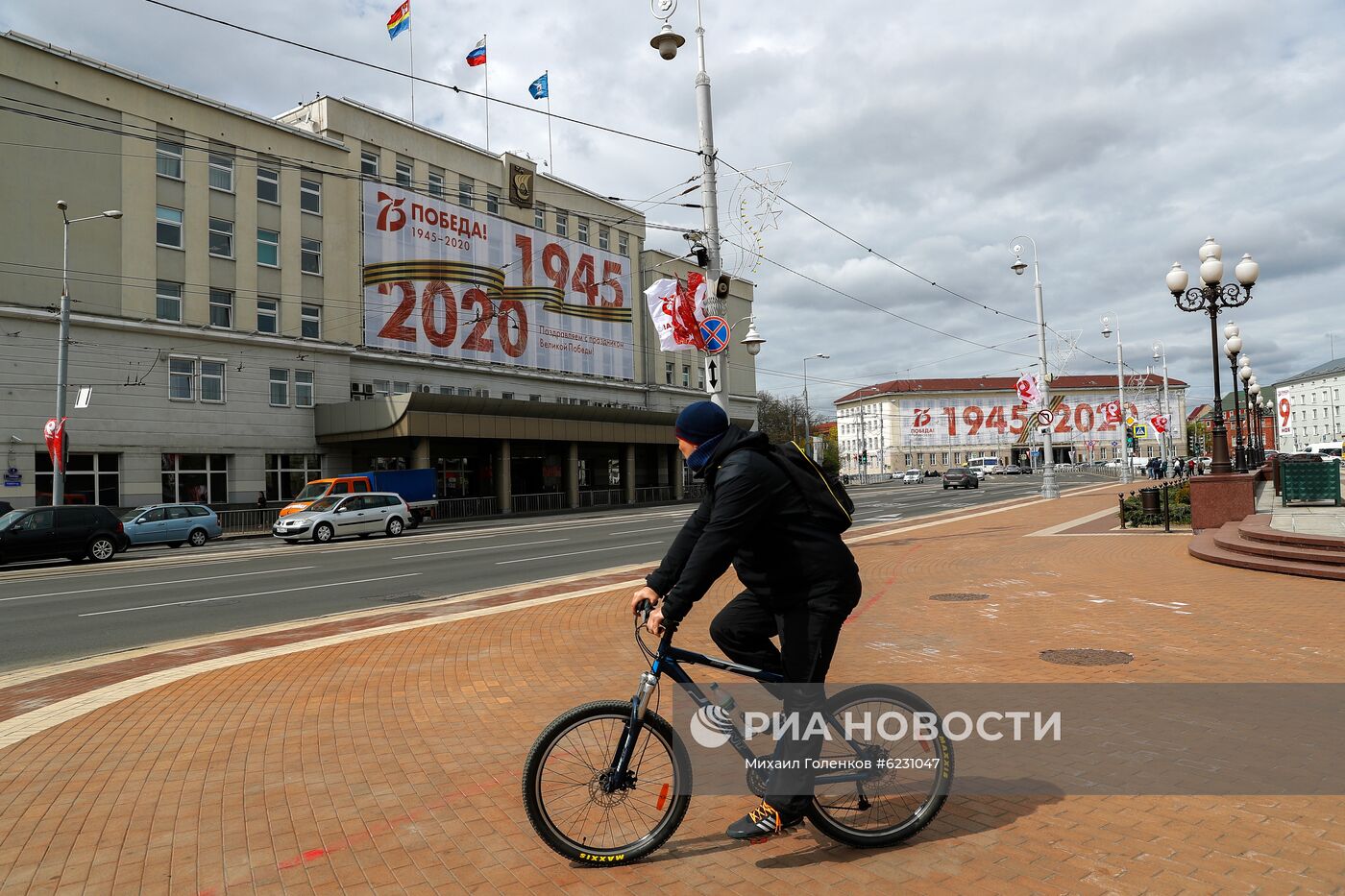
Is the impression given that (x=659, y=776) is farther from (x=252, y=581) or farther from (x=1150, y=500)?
(x=1150, y=500)

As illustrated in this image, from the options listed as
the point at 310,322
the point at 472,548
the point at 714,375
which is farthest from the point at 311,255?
the point at 714,375

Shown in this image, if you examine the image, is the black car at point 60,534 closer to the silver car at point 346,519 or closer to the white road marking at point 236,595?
the silver car at point 346,519

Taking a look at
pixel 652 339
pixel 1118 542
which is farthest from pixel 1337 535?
pixel 652 339

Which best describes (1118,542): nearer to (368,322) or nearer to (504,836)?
(504,836)

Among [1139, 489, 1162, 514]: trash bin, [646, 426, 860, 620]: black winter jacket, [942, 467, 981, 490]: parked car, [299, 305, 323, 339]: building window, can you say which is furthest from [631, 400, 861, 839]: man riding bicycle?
[942, 467, 981, 490]: parked car

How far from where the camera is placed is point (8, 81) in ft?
96.2

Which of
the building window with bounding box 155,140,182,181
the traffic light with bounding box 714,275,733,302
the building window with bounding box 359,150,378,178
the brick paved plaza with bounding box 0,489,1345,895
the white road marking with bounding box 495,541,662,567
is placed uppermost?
the building window with bounding box 359,150,378,178

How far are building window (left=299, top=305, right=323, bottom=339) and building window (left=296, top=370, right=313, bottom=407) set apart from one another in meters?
1.72

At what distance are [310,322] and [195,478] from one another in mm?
8932

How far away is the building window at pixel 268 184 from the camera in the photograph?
37.1 metres

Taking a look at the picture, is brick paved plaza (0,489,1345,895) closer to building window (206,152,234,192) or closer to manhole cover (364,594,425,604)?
manhole cover (364,594,425,604)

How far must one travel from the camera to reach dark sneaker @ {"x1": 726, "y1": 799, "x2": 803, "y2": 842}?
3.60 meters

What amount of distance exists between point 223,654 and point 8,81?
31791 millimetres

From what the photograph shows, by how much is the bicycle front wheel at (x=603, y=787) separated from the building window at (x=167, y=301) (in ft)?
119
